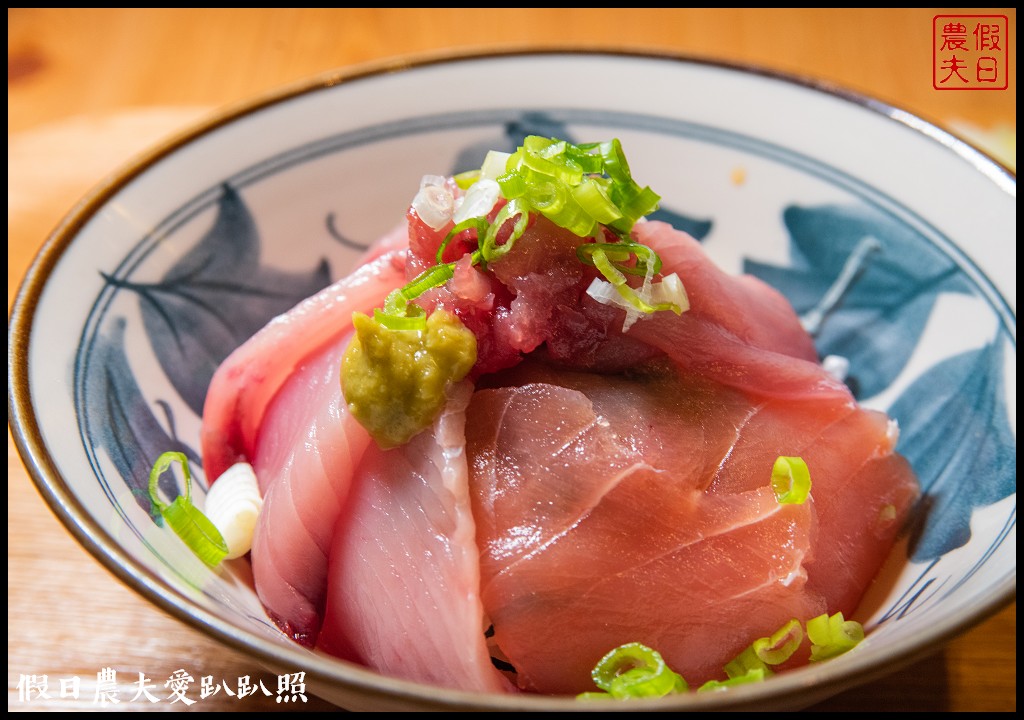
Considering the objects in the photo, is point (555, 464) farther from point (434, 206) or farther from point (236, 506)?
point (236, 506)

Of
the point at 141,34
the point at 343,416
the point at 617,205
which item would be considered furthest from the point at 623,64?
the point at 141,34

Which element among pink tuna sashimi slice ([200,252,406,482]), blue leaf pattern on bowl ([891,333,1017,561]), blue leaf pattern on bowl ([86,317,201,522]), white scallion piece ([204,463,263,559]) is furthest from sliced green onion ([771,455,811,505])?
blue leaf pattern on bowl ([86,317,201,522])

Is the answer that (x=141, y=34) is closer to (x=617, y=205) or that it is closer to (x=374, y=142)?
(x=374, y=142)

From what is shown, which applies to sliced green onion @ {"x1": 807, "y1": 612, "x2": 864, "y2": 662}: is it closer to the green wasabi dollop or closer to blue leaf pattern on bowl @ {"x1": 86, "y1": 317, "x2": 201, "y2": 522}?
the green wasabi dollop

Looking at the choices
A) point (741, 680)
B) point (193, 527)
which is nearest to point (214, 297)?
point (193, 527)

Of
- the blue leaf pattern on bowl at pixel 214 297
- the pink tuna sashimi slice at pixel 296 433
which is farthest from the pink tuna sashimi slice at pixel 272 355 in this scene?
the blue leaf pattern on bowl at pixel 214 297

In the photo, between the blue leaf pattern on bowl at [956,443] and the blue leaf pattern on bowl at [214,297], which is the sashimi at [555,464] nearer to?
the blue leaf pattern on bowl at [956,443]
